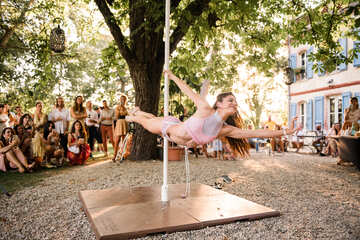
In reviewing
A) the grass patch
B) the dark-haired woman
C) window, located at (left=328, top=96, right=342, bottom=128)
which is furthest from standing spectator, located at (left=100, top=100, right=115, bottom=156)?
window, located at (left=328, top=96, right=342, bottom=128)

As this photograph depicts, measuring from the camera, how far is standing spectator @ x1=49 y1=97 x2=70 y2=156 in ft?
31.7

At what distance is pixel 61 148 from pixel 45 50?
298cm

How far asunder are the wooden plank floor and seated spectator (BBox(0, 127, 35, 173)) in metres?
3.79

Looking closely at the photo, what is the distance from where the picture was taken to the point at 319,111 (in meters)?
17.6

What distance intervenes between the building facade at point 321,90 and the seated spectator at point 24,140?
11.6 meters

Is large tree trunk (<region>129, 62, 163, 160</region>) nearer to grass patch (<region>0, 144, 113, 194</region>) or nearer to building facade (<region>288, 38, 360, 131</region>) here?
grass patch (<region>0, 144, 113, 194</region>)

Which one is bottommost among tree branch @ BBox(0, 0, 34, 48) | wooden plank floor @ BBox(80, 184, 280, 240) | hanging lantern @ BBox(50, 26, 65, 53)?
wooden plank floor @ BBox(80, 184, 280, 240)

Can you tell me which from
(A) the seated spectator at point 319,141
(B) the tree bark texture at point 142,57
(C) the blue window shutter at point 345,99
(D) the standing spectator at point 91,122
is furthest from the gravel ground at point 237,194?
(C) the blue window shutter at point 345,99

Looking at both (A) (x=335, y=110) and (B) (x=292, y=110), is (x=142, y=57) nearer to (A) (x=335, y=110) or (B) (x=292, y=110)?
(A) (x=335, y=110)

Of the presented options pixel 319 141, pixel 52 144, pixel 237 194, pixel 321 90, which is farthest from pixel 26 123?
pixel 321 90

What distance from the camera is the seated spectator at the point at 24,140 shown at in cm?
845

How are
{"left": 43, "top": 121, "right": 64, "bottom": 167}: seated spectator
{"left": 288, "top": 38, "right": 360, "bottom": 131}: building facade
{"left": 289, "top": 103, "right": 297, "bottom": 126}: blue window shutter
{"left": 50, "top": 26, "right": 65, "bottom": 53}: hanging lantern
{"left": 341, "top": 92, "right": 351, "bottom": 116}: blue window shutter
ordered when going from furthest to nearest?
{"left": 289, "top": 103, "right": 297, "bottom": 126}: blue window shutter, {"left": 288, "top": 38, "right": 360, "bottom": 131}: building facade, {"left": 341, "top": 92, "right": 351, "bottom": 116}: blue window shutter, {"left": 43, "top": 121, "right": 64, "bottom": 167}: seated spectator, {"left": 50, "top": 26, "right": 65, "bottom": 53}: hanging lantern

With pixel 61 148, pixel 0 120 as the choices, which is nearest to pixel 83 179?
pixel 61 148

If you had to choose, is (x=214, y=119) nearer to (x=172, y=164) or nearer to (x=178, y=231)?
(x=178, y=231)
